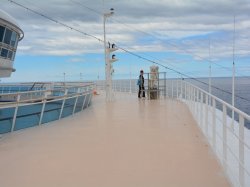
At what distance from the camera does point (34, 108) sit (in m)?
12.0

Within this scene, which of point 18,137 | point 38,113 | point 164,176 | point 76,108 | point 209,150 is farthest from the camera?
point 76,108

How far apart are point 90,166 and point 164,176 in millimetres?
1334

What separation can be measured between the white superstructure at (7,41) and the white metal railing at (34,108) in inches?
270

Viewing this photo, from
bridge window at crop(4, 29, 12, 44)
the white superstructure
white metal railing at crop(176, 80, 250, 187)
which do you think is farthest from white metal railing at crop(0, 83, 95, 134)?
bridge window at crop(4, 29, 12, 44)

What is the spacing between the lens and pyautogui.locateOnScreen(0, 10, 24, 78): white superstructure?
21.4 m

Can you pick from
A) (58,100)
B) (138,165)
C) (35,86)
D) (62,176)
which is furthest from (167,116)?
(35,86)

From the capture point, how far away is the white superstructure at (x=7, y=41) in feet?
70.1

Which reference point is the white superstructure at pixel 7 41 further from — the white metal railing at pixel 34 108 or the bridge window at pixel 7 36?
the white metal railing at pixel 34 108

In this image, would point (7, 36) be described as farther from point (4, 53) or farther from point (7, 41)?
point (4, 53)

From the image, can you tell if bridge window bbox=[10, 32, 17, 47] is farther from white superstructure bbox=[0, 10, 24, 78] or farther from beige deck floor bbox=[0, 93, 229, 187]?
beige deck floor bbox=[0, 93, 229, 187]

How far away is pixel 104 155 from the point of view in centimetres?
759

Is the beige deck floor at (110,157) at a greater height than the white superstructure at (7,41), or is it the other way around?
the white superstructure at (7,41)

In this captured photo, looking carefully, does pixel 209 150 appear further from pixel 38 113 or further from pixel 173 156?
pixel 38 113

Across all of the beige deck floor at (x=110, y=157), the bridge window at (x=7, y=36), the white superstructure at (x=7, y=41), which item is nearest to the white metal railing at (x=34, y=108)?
the beige deck floor at (x=110, y=157)
